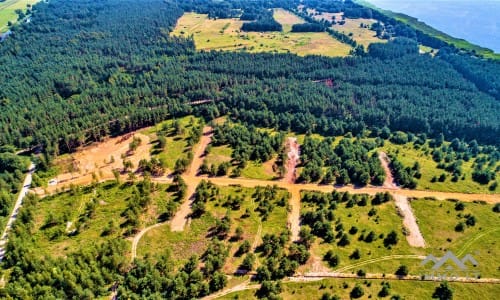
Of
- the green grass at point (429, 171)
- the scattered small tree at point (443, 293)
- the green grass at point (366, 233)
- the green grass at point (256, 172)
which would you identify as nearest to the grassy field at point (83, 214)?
the green grass at point (256, 172)

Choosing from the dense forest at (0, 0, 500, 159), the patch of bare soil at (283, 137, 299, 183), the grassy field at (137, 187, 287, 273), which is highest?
the dense forest at (0, 0, 500, 159)

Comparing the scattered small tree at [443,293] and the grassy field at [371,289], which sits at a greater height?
the scattered small tree at [443,293]

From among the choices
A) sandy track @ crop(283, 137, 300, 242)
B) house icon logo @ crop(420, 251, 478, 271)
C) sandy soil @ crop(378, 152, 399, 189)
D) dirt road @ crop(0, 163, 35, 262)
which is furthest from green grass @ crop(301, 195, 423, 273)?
dirt road @ crop(0, 163, 35, 262)

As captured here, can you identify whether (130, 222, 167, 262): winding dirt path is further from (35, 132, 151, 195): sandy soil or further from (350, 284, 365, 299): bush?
(350, 284, 365, 299): bush

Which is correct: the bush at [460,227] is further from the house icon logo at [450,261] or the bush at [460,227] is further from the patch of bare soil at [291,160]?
the patch of bare soil at [291,160]

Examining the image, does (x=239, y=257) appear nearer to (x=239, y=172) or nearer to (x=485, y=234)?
(x=239, y=172)

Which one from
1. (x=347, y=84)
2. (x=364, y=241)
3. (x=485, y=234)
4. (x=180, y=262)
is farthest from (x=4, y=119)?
(x=485, y=234)

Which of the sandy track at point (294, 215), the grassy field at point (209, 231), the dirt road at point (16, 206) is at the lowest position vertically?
the dirt road at point (16, 206)
